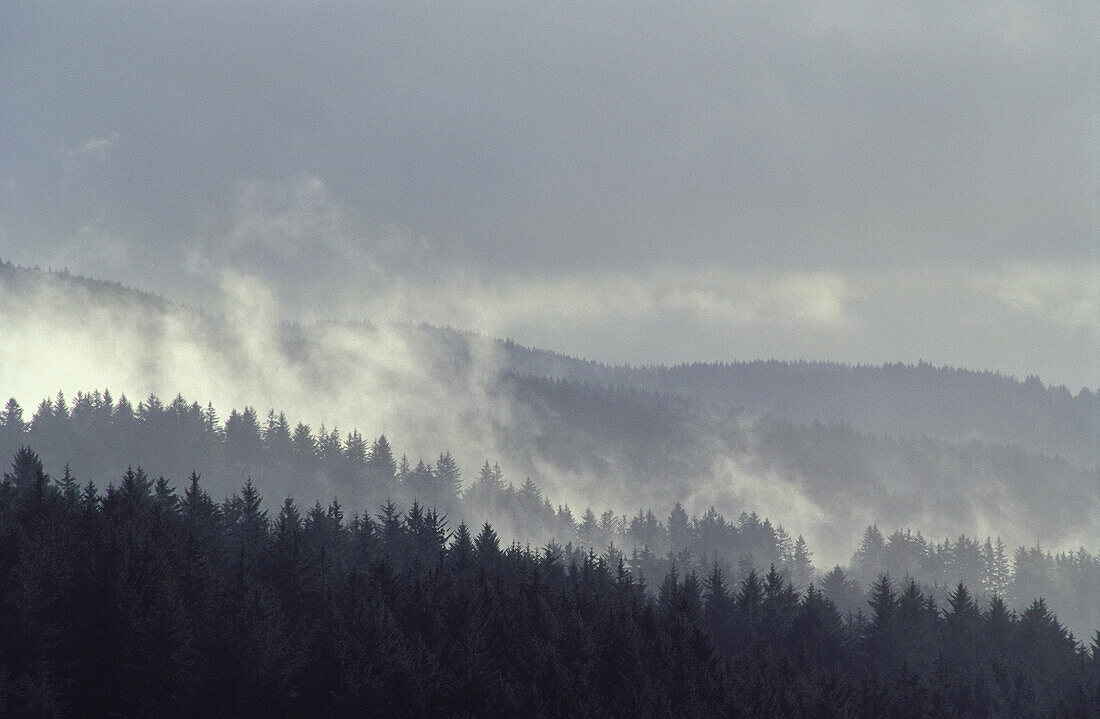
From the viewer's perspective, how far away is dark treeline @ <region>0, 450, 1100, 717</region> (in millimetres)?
51469

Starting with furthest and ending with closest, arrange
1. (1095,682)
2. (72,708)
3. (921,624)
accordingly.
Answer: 1. (921,624)
2. (1095,682)
3. (72,708)

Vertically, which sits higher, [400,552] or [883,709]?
[400,552]

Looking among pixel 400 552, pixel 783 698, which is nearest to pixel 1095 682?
pixel 783 698

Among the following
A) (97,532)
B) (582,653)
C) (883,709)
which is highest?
(97,532)

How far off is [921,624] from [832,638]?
1011 cm

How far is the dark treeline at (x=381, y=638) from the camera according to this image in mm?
51469

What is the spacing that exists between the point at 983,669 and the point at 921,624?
21.6ft

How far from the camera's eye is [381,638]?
55.6 m

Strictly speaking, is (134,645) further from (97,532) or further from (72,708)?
(97,532)

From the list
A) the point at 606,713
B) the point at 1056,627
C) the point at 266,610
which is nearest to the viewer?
the point at 266,610

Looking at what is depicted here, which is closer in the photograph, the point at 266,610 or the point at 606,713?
the point at 266,610

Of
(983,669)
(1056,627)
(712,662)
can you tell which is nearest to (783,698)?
(712,662)

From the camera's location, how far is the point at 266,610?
5531 cm

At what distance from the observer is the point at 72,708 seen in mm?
49219
